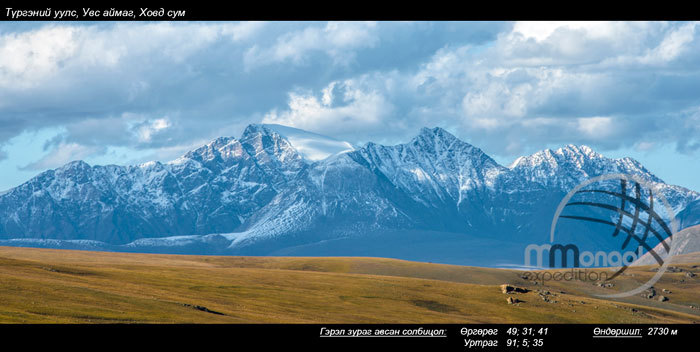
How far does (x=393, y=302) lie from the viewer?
16075cm

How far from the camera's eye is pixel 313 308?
140625 mm
